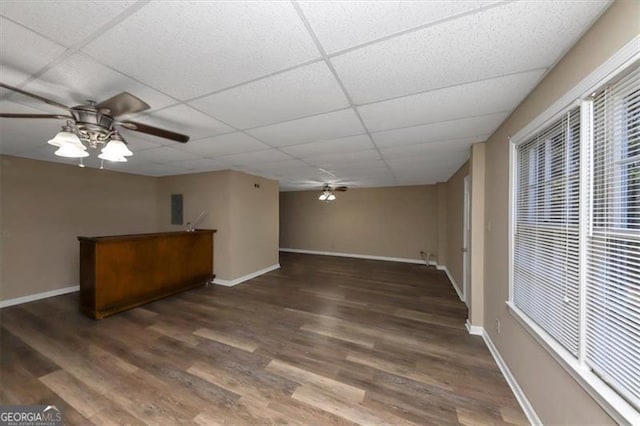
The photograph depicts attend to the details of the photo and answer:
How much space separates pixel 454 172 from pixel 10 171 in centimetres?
776

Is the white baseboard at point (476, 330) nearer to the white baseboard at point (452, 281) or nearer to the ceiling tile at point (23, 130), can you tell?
the white baseboard at point (452, 281)

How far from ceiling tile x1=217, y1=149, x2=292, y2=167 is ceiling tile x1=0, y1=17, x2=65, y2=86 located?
200 cm

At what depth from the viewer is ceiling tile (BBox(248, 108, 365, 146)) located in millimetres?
2057

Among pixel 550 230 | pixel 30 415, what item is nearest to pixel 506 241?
pixel 550 230

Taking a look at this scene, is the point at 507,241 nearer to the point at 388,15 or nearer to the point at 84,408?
the point at 388,15

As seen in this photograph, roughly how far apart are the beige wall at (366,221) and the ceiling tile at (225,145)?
4.91 m

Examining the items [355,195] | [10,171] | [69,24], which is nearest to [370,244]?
[355,195]

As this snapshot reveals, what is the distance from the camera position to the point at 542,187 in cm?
159

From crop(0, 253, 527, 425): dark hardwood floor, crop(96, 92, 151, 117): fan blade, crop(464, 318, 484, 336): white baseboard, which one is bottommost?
crop(0, 253, 527, 425): dark hardwood floor

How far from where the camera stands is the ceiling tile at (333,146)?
2664 mm

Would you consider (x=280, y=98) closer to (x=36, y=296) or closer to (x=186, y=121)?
(x=186, y=121)

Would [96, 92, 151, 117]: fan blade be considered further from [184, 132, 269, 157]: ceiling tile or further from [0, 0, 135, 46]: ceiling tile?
[184, 132, 269, 157]: ceiling tile

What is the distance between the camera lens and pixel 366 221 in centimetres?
731

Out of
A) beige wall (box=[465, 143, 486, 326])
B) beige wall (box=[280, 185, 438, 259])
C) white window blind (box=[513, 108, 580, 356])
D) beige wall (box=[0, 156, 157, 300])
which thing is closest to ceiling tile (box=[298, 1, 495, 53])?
white window blind (box=[513, 108, 580, 356])
